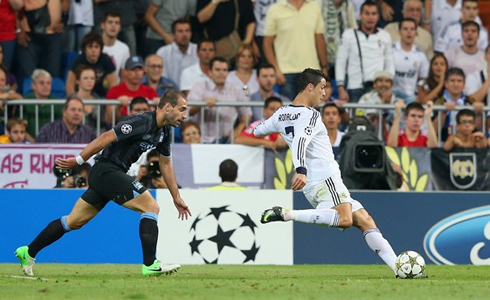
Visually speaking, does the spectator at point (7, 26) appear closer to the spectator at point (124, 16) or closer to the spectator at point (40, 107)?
the spectator at point (40, 107)

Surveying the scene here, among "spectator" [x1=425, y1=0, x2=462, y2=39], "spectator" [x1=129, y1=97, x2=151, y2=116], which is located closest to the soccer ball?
"spectator" [x1=129, y1=97, x2=151, y2=116]

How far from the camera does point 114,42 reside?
756 inches

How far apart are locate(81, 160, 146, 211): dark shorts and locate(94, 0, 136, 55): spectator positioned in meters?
7.74

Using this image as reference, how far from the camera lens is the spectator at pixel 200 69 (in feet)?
62.3

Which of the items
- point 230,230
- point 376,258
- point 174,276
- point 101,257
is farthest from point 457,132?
point 174,276

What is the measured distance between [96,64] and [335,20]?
4375 millimetres

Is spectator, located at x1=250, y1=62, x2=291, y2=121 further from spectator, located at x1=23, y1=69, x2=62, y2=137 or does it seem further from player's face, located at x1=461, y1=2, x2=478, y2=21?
player's face, located at x1=461, y1=2, x2=478, y2=21

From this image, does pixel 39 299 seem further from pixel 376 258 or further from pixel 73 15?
pixel 73 15

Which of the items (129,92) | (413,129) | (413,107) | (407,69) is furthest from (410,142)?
(129,92)

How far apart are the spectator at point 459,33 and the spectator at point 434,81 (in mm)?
1280

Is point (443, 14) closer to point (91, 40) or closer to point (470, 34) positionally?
point (470, 34)

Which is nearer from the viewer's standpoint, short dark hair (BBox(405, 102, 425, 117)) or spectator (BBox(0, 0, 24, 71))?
short dark hair (BBox(405, 102, 425, 117))

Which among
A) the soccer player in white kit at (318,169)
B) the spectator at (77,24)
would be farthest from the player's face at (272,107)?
the soccer player in white kit at (318,169)

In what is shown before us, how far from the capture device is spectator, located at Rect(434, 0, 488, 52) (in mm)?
20688
